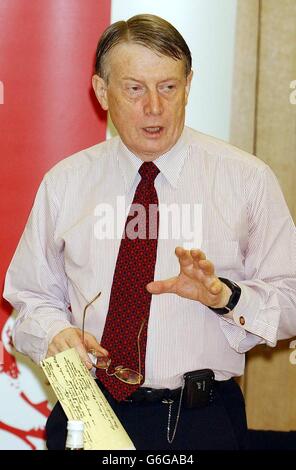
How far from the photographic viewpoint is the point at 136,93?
94.5 inches

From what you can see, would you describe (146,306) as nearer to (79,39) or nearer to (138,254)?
(138,254)

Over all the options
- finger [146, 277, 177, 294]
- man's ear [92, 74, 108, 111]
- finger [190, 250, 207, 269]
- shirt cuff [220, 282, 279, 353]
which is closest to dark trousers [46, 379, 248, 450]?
shirt cuff [220, 282, 279, 353]

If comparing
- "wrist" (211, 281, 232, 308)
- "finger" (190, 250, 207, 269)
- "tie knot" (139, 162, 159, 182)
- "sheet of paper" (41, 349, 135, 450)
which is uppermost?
"tie knot" (139, 162, 159, 182)

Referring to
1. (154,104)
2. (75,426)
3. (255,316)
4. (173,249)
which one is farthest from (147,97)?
(75,426)

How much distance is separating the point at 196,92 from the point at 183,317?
945 mm

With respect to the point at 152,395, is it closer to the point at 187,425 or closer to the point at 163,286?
the point at 187,425

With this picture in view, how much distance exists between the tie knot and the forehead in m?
0.25

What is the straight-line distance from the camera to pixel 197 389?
89.0 inches

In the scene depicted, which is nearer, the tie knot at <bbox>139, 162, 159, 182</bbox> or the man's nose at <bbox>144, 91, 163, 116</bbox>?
the man's nose at <bbox>144, 91, 163, 116</bbox>

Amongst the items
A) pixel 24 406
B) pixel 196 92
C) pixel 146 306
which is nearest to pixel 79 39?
pixel 196 92

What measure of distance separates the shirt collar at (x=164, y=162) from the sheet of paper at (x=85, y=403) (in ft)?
2.10

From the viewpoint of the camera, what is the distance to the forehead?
2.34 metres

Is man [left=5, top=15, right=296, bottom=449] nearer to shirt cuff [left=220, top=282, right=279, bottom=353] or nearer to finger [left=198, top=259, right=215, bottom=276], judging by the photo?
shirt cuff [left=220, top=282, right=279, bottom=353]

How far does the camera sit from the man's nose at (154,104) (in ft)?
7.61
